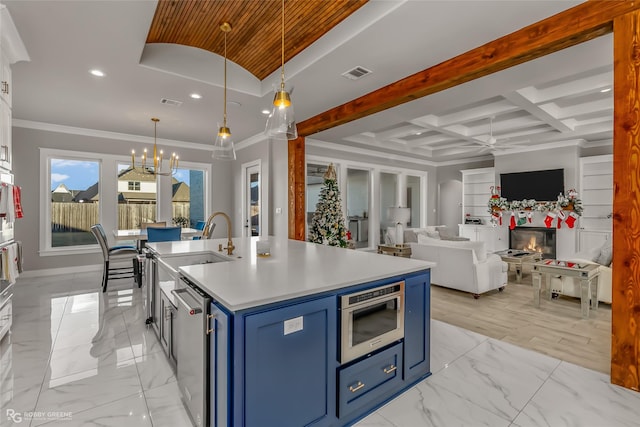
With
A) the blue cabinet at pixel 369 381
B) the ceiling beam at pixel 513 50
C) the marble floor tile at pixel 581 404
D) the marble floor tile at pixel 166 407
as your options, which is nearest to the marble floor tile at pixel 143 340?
the marble floor tile at pixel 166 407

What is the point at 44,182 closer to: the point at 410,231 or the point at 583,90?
the point at 410,231

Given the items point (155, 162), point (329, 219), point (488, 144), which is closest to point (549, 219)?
point (488, 144)

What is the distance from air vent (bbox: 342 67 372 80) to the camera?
3.22m

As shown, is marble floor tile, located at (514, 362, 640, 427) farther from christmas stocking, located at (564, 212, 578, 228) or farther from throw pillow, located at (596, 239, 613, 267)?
christmas stocking, located at (564, 212, 578, 228)

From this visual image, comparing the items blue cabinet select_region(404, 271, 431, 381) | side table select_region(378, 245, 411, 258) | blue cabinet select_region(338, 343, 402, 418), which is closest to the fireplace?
side table select_region(378, 245, 411, 258)

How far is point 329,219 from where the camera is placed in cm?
588

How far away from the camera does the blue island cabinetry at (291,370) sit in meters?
1.36

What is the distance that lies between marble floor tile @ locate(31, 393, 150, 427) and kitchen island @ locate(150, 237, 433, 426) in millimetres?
284

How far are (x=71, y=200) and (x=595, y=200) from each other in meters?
10.7

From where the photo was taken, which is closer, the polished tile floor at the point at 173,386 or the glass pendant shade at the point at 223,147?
the polished tile floor at the point at 173,386

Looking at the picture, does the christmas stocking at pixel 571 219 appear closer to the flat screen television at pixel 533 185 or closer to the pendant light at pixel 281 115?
the flat screen television at pixel 533 185

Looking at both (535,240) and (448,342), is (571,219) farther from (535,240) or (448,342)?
(448,342)

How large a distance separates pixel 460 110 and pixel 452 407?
481 cm

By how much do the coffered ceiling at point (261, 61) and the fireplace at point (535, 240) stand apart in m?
2.71
